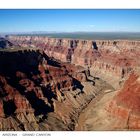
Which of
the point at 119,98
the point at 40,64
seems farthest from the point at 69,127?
the point at 40,64

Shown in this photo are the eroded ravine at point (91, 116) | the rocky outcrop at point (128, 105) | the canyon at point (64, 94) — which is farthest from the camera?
the canyon at point (64, 94)

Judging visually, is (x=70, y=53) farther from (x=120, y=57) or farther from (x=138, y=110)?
(x=138, y=110)

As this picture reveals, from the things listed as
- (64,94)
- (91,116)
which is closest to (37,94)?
(91,116)

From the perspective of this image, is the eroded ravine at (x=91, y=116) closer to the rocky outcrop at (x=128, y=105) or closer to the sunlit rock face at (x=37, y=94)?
the sunlit rock face at (x=37, y=94)

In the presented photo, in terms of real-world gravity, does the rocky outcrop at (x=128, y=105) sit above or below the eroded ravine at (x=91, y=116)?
above

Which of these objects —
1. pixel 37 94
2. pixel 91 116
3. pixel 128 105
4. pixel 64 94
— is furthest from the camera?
pixel 64 94

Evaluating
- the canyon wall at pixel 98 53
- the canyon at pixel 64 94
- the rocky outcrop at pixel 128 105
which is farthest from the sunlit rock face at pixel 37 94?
the canyon wall at pixel 98 53

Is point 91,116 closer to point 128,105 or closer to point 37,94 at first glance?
point 128,105

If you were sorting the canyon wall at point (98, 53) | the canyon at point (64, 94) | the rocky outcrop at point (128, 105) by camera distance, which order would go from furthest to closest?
the canyon wall at point (98, 53), the canyon at point (64, 94), the rocky outcrop at point (128, 105)

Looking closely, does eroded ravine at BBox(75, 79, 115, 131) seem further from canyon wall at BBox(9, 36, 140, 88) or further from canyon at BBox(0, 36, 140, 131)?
canyon wall at BBox(9, 36, 140, 88)
